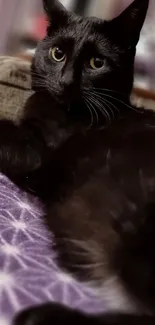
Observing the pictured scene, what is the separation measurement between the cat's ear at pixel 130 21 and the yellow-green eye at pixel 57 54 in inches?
5.9

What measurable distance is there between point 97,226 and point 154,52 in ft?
3.40

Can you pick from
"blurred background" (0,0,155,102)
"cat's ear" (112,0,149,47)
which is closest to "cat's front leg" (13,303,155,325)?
"cat's ear" (112,0,149,47)

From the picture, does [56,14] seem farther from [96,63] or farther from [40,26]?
[40,26]

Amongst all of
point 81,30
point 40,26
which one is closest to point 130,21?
point 81,30

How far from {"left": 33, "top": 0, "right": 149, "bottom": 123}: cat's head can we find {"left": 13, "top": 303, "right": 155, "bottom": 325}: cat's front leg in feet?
1.81

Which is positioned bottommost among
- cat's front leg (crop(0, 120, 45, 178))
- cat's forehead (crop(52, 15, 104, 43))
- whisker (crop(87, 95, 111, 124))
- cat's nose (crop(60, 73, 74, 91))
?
cat's front leg (crop(0, 120, 45, 178))

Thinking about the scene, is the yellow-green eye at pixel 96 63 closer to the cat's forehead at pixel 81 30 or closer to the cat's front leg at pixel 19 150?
the cat's forehead at pixel 81 30

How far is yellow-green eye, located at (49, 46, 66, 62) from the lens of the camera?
3.63 feet

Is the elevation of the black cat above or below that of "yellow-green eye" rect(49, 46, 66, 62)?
below

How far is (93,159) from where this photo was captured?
0.94m

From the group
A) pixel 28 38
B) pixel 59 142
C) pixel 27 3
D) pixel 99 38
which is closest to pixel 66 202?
pixel 59 142

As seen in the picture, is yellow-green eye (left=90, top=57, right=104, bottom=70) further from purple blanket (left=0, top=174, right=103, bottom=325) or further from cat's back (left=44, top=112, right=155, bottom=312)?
purple blanket (left=0, top=174, right=103, bottom=325)

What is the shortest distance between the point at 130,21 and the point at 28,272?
0.69 metres

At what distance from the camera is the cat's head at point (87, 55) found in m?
1.07
